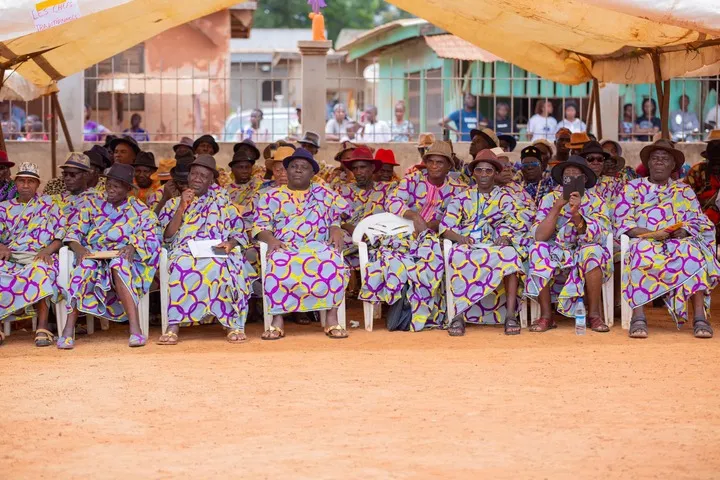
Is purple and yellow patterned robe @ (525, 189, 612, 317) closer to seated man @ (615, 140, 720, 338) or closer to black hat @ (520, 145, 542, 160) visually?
seated man @ (615, 140, 720, 338)

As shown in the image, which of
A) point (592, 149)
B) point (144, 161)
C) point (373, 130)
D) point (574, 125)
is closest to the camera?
point (592, 149)

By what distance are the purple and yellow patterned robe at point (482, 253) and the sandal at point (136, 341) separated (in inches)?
99.3

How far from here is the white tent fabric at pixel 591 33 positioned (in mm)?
7700

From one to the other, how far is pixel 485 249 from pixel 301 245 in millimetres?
1509

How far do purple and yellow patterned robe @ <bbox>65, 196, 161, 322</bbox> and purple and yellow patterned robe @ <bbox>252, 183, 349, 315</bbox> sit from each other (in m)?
0.91

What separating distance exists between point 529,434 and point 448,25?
616 centimetres

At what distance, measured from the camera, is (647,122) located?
16844mm

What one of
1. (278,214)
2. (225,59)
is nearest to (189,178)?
(278,214)

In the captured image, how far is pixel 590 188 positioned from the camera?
363 inches

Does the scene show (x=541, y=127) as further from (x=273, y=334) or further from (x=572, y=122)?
(x=273, y=334)

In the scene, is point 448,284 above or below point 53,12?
below

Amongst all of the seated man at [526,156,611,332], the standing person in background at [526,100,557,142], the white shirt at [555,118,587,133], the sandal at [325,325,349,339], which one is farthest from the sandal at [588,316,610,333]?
the white shirt at [555,118,587,133]

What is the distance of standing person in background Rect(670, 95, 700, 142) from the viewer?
619 inches

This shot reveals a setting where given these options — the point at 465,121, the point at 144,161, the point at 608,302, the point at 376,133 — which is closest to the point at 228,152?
the point at 376,133
